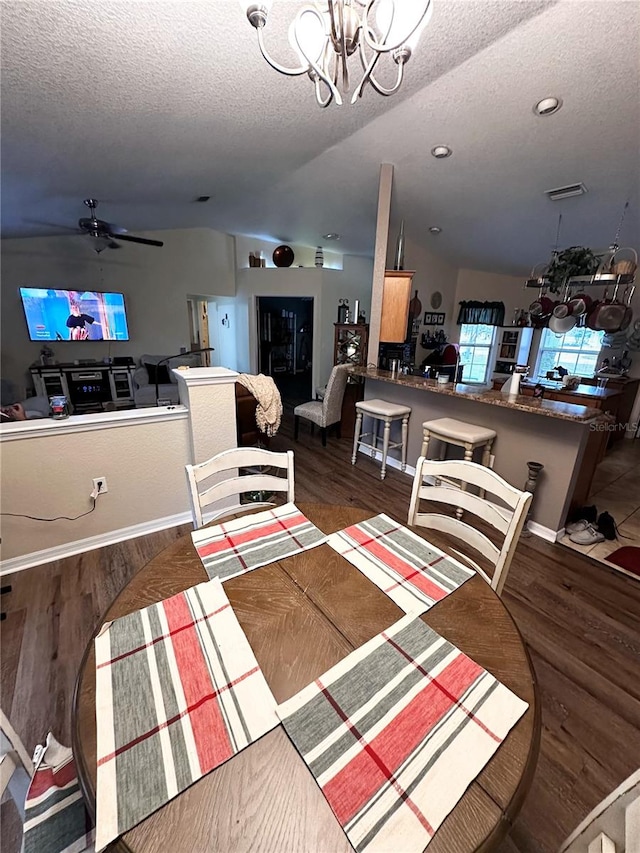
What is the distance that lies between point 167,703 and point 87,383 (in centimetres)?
579

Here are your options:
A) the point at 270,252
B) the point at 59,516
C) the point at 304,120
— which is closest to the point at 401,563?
the point at 59,516

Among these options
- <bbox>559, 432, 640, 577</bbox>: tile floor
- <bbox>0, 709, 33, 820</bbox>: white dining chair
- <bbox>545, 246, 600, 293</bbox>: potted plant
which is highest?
<bbox>545, 246, 600, 293</bbox>: potted plant

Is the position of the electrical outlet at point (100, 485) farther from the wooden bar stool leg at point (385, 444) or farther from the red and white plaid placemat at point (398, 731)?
the wooden bar stool leg at point (385, 444)

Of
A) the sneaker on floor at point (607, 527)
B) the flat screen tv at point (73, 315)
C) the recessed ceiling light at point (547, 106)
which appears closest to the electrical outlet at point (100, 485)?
the sneaker on floor at point (607, 527)

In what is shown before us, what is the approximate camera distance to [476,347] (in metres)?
6.42

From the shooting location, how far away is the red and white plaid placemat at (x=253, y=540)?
1.04 meters

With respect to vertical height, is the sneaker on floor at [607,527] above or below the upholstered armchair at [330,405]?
below

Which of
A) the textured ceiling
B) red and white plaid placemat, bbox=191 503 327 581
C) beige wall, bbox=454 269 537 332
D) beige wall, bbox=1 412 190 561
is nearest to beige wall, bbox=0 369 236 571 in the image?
beige wall, bbox=1 412 190 561

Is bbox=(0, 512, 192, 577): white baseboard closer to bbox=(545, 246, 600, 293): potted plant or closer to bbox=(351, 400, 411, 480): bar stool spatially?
bbox=(351, 400, 411, 480): bar stool

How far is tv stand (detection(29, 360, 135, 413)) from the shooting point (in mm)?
4910

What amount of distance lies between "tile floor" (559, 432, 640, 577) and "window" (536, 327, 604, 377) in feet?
5.69

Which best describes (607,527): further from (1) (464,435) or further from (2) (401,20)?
(2) (401,20)

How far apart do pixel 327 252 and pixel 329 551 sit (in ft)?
22.6

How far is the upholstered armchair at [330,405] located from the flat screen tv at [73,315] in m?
3.67
